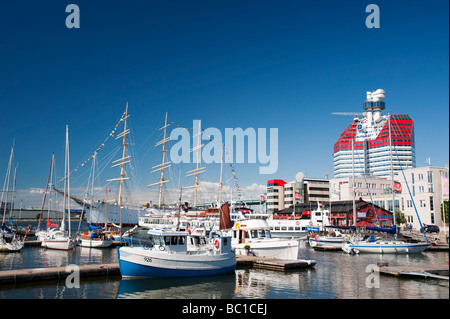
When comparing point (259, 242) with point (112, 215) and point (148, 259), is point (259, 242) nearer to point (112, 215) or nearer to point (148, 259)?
point (148, 259)

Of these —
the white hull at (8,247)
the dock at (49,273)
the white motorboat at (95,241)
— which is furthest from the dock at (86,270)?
the white motorboat at (95,241)

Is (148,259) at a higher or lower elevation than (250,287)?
higher

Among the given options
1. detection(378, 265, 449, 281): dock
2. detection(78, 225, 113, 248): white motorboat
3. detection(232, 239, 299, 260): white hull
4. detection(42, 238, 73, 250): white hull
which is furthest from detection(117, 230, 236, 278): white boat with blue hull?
detection(78, 225, 113, 248): white motorboat

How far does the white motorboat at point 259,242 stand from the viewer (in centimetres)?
4097

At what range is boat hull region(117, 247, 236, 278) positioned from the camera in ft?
92.2

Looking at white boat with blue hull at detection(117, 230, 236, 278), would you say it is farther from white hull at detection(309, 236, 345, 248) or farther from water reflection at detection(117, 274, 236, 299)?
white hull at detection(309, 236, 345, 248)

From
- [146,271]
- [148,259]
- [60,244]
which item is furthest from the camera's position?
[60,244]

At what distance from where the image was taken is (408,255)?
172ft

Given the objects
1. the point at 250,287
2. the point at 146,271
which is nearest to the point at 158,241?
the point at 146,271

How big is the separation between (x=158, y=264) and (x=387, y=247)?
38.8 m

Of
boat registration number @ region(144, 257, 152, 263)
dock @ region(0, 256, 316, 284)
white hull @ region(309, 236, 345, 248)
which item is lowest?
white hull @ region(309, 236, 345, 248)

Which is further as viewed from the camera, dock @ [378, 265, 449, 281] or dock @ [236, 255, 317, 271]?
dock @ [236, 255, 317, 271]

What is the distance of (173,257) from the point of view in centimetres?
2892
